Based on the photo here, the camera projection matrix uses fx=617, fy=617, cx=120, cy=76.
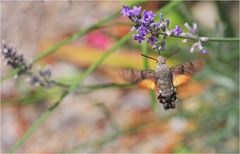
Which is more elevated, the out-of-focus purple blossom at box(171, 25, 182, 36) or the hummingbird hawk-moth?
the out-of-focus purple blossom at box(171, 25, 182, 36)

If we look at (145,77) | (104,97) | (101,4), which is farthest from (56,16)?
(145,77)

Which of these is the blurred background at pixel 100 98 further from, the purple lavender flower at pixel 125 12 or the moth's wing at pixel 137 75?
the purple lavender flower at pixel 125 12

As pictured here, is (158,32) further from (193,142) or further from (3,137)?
(3,137)

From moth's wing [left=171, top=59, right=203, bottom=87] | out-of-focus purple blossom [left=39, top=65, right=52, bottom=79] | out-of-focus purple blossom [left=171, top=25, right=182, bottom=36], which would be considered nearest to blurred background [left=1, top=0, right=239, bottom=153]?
out-of-focus purple blossom [left=39, top=65, right=52, bottom=79]

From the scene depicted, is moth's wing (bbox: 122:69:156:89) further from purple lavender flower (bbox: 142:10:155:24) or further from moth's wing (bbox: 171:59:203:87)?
purple lavender flower (bbox: 142:10:155:24)

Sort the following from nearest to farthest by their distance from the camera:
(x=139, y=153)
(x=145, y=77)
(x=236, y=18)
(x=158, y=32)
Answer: (x=158, y=32) < (x=145, y=77) < (x=139, y=153) < (x=236, y=18)

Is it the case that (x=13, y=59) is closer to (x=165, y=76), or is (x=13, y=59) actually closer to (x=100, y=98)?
(x=165, y=76)

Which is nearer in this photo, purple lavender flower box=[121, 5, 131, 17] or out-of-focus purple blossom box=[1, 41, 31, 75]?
purple lavender flower box=[121, 5, 131, 17]
